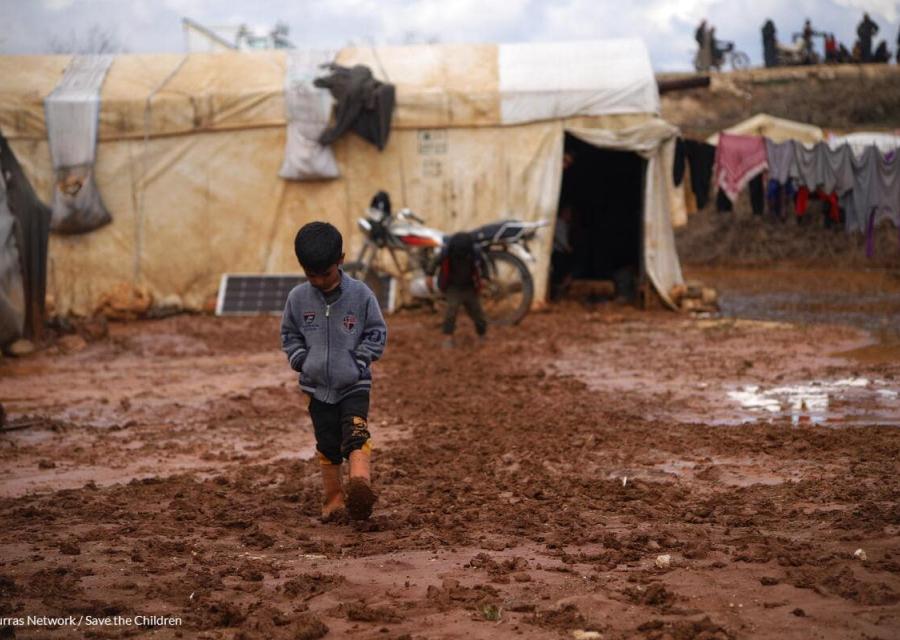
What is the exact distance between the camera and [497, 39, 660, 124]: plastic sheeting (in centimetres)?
1355

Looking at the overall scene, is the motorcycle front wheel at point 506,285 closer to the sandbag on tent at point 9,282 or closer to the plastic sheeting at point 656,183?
the plastic sheeting at point 656,183

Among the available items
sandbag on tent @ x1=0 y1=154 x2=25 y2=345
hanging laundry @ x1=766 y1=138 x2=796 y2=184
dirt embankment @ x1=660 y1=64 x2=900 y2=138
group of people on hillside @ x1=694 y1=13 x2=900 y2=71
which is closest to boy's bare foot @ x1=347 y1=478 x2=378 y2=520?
sandbag on tent @ x1=0 y1=154 x2=25 y2=345

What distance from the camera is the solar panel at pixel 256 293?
46.3 feet

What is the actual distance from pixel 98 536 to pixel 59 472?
172 centimetres

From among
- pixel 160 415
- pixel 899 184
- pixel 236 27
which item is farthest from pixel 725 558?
pixel 236 27

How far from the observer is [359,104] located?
1345cm

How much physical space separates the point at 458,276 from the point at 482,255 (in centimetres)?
138

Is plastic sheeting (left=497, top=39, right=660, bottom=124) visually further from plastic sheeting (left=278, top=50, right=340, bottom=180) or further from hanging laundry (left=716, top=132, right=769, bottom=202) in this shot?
plastic sheeting (left=278, top=50, right=340, bottom=180)

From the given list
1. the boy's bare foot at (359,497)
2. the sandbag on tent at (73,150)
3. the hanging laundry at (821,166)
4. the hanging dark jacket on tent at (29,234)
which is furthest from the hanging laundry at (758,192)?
the boy's bare foot at (359,497)

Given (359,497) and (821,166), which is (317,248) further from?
(821,166)

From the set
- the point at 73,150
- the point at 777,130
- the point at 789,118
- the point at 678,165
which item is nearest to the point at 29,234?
the point at 73,150

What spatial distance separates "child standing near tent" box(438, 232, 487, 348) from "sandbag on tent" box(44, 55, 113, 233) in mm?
5639

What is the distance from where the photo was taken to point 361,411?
4.66 metres

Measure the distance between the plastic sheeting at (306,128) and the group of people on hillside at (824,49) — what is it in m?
23.4
